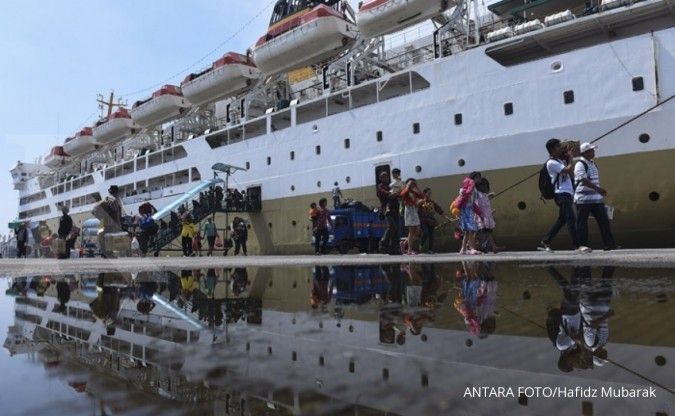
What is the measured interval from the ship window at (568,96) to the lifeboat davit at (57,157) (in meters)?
37.9

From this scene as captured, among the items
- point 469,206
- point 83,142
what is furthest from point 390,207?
point 83,142

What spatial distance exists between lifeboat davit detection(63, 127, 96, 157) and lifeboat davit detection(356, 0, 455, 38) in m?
26.6

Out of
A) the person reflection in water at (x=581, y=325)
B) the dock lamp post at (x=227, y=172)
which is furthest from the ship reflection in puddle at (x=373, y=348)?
the dock lamp post at (x=227, y=172)

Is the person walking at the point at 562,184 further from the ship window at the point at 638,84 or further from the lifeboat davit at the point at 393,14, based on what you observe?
the lifeboat davit at the point at 393,14

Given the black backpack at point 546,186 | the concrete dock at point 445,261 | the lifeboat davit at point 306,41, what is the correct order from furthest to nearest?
the lifeboat davit at point 306,41, the black backpack at point 546,186, the concrete dock at point 445,261

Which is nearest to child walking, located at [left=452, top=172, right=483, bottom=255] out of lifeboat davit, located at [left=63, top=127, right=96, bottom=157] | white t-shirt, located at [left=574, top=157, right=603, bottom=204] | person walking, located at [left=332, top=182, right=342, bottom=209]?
white t-shirt, located at [left=574, top=157, right=603, bottom=204]

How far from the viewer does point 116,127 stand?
30.0m

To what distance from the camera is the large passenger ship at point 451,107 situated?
9.90 m

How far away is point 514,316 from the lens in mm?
2248

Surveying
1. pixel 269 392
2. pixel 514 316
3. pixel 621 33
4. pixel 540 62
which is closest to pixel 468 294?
pixel 514 316

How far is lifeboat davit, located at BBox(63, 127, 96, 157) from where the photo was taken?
3425 cm

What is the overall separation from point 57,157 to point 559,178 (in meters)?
41.7

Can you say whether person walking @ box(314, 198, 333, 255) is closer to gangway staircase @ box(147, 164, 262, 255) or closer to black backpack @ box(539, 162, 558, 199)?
black backpack @ box(539, 162, 558, 199)

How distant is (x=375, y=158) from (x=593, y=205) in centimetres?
847
